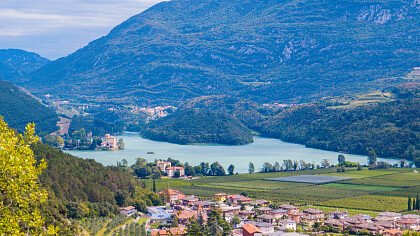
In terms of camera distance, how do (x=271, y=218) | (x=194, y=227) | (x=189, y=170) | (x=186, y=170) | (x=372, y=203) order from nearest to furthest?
(x=194, y=227), (x=271, y=218), (x=372, y=203), (x=189, y=170), (x=186, y=170)

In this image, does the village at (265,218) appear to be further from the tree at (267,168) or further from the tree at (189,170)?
the tree at (267,168)

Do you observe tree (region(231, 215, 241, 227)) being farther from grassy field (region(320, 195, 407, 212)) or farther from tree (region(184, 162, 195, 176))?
tree (region(184, 162, 195, 176))

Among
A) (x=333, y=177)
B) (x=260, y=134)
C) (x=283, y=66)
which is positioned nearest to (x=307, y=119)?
(x=260, y=134)

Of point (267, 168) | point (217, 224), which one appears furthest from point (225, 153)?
point (217, 224)

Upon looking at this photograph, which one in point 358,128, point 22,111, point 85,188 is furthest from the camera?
point 22,111

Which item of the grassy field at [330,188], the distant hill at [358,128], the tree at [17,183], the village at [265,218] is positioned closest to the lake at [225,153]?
the distant hill at [358,128]

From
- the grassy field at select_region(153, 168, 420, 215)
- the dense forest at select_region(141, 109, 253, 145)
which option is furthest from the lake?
the grassy field at select_region(153, 168, 420, 215)

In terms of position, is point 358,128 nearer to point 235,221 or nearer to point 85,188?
point 85,188
